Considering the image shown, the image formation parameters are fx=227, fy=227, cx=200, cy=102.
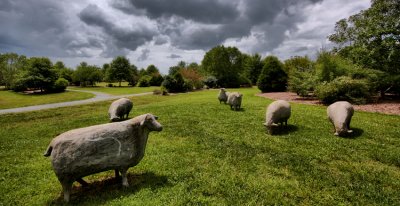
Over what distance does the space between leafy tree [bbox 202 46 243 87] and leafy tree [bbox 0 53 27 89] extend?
49.5 meters

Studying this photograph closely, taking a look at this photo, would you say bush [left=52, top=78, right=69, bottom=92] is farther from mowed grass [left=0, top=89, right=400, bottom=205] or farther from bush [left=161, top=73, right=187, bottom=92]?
mowed grass [left=0, top=89, right=400, bottom=205]

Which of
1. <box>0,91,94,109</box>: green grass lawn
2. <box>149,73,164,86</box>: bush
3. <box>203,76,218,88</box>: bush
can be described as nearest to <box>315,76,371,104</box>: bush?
<box>0,91,94,109</box>: green grass lawn

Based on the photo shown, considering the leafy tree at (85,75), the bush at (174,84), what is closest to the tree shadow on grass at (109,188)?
the bush at (174,84)

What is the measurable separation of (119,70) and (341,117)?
255 feet

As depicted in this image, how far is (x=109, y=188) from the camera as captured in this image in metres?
6.92

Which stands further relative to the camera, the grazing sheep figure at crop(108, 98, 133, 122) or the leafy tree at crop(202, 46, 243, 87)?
the leafy tree at crop(202, 46, 243, 87)

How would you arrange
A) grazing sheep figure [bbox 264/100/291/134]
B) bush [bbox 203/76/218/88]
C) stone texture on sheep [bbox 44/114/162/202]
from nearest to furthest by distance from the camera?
stone texture on sheep [bbox 44/114/162/202], grazing sheep figure [bbox 264/100/291/134], bush [bbox 203/76/218/88]

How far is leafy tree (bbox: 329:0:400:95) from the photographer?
19500 millimetres

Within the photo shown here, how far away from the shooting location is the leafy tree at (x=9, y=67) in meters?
62.9

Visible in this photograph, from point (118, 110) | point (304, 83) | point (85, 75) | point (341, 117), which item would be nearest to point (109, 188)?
point (118, 110)

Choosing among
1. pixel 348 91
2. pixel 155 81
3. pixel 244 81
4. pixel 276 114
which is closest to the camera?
pixel 276 114

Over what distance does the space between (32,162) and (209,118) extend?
10.5m

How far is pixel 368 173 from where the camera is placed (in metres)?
7.65

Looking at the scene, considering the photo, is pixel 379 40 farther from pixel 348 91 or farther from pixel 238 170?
pixel 238 170
